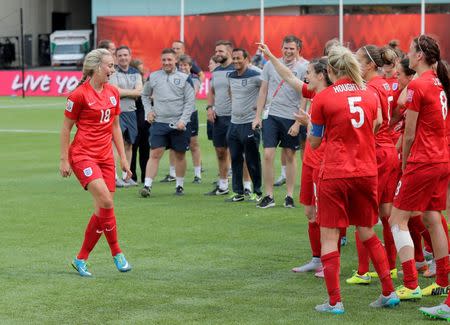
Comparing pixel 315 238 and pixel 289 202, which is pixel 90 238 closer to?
pixel 315 238

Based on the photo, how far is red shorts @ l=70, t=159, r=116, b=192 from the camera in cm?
950

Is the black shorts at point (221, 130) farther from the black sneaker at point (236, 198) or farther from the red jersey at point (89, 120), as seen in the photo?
the red jersey at point (89, 120)

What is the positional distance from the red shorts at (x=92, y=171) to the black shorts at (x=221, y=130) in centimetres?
602

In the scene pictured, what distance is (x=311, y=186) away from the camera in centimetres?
982

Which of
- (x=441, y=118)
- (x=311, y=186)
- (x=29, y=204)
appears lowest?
(x=29, y=204)

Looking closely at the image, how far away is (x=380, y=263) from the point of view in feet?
26.5

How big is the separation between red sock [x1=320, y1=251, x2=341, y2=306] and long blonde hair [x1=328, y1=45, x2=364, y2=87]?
52.3 inches

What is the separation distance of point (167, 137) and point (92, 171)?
614cm

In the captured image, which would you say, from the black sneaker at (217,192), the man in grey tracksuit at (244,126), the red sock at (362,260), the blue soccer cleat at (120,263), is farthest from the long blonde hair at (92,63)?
the black sneaker at (217,192)

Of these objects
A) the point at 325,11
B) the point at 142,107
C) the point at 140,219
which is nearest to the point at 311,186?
the point at 140,219

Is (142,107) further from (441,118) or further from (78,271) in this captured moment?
(441,118)

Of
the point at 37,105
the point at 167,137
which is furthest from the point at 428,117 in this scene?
the point at 37,105

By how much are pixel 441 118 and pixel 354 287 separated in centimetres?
170

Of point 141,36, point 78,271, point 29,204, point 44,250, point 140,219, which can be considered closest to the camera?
point 78,271
